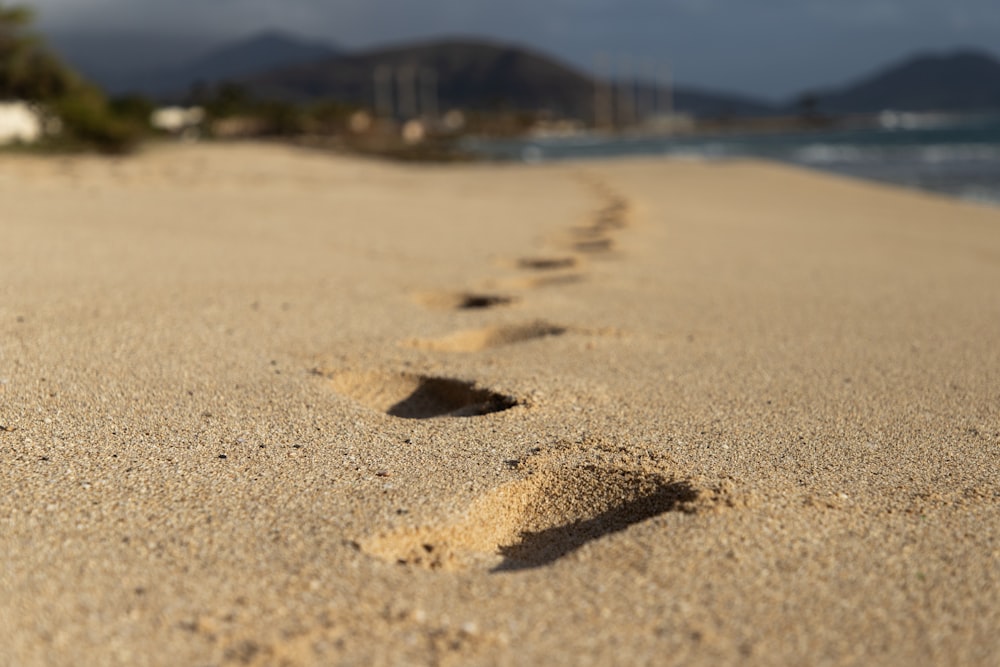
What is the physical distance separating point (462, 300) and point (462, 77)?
147 m

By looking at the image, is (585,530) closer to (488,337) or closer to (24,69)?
(488,337)

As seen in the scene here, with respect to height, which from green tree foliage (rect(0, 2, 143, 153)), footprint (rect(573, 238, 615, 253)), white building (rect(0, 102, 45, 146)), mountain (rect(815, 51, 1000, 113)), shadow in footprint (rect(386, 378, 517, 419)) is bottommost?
shadow in footprint (rect(386, 378, 517, 419))

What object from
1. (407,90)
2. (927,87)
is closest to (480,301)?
(407,90)

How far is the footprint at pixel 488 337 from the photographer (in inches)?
98.0

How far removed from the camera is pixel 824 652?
1033 mm

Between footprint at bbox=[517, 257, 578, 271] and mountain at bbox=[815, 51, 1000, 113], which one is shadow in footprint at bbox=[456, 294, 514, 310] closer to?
footprint at bbox=[517, 257, 578, 271]

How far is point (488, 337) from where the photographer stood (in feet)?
8.59

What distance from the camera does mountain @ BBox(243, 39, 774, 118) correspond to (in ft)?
437

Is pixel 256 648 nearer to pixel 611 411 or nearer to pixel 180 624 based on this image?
pixel 180 624

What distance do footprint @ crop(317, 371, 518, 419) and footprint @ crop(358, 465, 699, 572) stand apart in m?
0.44

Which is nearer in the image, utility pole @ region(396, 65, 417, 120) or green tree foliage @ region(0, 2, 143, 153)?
green tree foliage @ region(0, 2, 143, 153)

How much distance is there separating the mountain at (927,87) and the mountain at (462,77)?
14331mm

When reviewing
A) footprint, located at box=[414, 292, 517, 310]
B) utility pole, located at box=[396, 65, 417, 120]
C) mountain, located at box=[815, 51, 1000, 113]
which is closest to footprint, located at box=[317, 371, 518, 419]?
footprint, located at box=[414, 292, 517, 310]

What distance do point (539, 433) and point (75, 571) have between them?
0.85 metres
